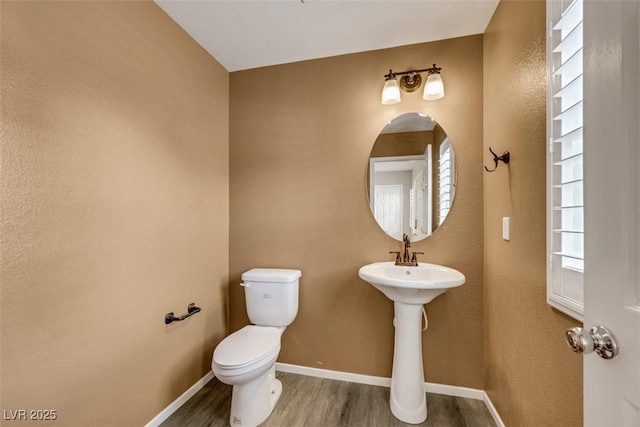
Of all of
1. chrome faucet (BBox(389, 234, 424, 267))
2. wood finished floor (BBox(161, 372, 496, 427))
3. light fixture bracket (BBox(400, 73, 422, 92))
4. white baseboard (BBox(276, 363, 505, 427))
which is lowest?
wood finished floor (BBox(161, 372, 496, 427))

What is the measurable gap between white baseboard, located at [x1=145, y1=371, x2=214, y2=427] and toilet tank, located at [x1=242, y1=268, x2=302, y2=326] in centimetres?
55

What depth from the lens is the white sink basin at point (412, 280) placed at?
1.47 metres

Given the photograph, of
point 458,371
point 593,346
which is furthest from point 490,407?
point 593,346

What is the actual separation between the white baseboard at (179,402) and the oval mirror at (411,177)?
169 cm

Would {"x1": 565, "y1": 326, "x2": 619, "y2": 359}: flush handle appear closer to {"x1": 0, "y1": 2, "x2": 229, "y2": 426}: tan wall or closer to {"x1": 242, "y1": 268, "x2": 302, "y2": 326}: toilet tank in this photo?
{"x1": 242, "y1": 268, "x2": 302, "y2": 326}: toilet tank

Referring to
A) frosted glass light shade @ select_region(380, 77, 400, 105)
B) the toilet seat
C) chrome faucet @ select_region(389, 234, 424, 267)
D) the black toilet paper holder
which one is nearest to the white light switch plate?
chrome faucet @ select_region(389, 234, 424, 267)

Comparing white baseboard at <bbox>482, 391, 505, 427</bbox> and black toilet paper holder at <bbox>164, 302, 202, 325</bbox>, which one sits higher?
black toilet paper holder at <bbox>164, 302, 202, 325</bbox>

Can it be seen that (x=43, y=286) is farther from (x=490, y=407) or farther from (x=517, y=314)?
(x=490, y=407)

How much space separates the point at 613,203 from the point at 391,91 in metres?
1.58

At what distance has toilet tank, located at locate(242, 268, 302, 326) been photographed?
195cm

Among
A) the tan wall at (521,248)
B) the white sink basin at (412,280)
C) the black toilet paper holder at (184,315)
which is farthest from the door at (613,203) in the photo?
the black toilet paper holder at (184,315)

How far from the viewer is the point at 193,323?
193 centimetres

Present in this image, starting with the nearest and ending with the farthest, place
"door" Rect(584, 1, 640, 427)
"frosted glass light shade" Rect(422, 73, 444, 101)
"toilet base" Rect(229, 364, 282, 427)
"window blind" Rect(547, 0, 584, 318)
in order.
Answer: "door" Rect(584, 1, 640, 427) < "window blind" Rect(547, 0, 584, 318) < "toilet base" Rect(229, 364, 282, 427) < "frosted glass light shade" Rect(422, 73, 444, 101)

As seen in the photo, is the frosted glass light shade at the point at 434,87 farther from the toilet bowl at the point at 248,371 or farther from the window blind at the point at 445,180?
the toilet bowl at the point at 248,371
